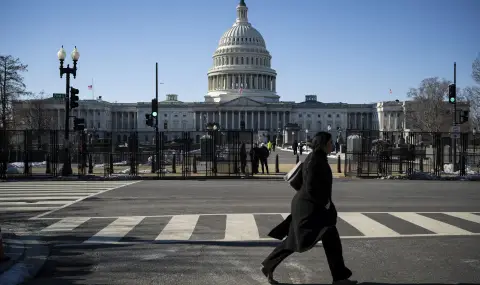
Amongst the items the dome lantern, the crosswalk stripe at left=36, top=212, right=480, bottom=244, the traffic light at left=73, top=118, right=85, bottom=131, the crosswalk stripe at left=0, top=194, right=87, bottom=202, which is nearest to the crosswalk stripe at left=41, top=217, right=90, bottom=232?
the crosswalk stripe at left=36, top=212, right=480, bottom=244

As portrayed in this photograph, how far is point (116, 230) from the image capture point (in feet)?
36.8

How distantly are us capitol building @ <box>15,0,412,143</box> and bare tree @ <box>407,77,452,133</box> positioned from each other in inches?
1937

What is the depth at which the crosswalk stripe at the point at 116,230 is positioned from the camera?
1023 centimetres

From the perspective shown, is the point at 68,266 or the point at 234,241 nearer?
the point at 68,266

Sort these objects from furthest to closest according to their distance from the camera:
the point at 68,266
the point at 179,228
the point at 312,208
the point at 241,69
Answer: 1. the point at 241,69
2. the point at 179,228
3. the point at 68,266
4. the point at 312,208

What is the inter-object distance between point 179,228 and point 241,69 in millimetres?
150708

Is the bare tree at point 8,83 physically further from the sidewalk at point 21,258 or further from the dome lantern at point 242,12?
the dome lantern at point 242,12

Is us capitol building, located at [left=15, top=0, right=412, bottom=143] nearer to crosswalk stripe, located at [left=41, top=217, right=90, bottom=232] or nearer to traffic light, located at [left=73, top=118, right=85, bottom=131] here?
traffic light, located at [left=73, top=118, right=85, bottom=131]

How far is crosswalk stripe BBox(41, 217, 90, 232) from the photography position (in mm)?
11469

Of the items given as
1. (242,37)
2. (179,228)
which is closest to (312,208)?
(179,228)

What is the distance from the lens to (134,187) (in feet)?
71.5

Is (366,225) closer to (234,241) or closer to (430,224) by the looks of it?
(430,224)

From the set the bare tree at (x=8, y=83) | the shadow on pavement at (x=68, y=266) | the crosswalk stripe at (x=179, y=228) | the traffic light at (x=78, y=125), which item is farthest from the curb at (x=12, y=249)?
the bare tree at (x=8, y=83)

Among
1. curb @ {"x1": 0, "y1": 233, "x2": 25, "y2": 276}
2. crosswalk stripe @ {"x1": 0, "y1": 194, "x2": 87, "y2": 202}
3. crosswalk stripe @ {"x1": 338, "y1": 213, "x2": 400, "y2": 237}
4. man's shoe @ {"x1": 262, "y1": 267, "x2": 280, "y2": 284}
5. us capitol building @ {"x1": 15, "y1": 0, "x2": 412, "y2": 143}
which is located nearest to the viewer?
man's shoe @ {"x1": 262, "y1": 267, "x2": 280, "y2": 284}
